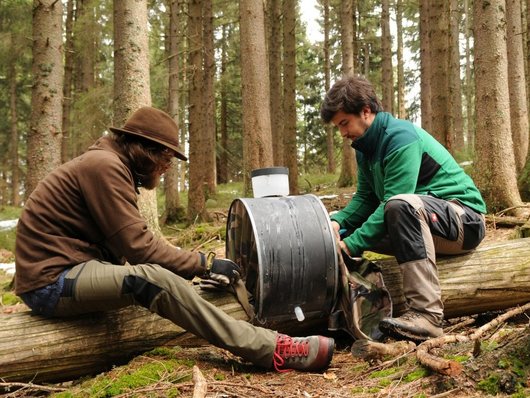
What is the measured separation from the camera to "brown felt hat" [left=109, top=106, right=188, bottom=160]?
326 centimetres

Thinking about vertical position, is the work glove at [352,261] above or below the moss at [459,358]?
above

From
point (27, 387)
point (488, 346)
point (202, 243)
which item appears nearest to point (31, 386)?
point (27, 387)

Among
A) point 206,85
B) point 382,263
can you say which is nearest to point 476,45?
point 382,263

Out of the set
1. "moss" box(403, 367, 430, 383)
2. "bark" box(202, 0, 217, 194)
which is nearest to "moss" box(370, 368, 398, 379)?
"moss" box(403, 367, 430, 383)

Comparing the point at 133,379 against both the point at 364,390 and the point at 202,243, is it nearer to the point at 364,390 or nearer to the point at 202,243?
the point at 364,390

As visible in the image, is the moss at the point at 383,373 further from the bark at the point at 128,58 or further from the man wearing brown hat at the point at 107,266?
the bark at the point at 128,58

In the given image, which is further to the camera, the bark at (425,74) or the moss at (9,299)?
the bark at (425,74)

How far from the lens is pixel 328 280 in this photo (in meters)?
3.42

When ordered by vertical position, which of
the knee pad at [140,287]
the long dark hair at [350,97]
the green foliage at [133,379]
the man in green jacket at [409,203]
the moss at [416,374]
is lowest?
the green foliage at [133,379]

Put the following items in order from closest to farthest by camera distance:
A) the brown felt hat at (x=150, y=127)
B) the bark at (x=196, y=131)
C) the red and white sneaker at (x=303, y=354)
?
the red and white sneaker at (x=303, y=354)
the brown felt hat at (x=150, y=127)
the bark at (x=196, y=131)

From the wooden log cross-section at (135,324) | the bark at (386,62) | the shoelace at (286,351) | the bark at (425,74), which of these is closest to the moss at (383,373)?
the shoelace at (286,351)

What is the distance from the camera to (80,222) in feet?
10.2

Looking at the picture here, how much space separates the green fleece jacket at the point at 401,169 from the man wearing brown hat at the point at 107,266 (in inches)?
34.7

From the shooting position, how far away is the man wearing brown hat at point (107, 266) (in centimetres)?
303
